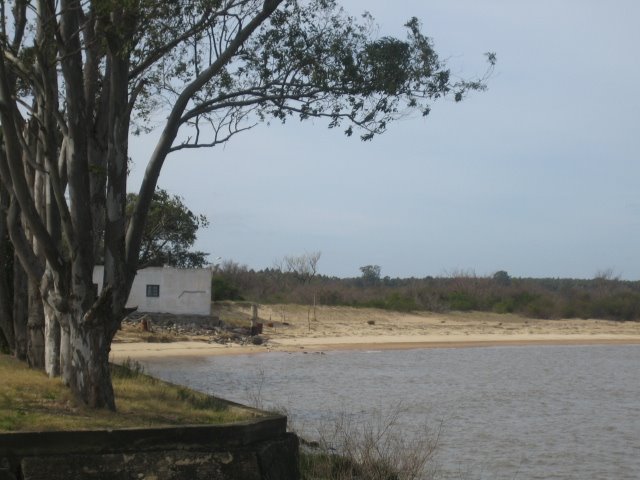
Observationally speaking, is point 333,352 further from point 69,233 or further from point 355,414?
point 69,233

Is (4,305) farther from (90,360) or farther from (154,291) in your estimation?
(154,291)

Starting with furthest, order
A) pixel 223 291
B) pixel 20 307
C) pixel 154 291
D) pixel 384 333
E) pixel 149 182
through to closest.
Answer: pixel 223 291
pixel 384 333
pixel 154 291
pixel 20 307
pixel 149 182

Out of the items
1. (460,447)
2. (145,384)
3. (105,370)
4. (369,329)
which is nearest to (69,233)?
(105,370)

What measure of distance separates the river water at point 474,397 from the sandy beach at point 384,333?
1.77 meters

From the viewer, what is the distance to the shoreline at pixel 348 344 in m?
31.1

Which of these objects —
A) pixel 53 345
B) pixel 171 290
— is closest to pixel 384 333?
pixel 171 290

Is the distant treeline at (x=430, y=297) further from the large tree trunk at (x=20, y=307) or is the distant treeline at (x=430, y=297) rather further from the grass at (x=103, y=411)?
the grass at (x=103, y=411)

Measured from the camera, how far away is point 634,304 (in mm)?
62719

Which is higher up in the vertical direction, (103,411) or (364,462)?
(103,411)

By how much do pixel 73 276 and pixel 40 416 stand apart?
5.01 feet

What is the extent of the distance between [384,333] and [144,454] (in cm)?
3602

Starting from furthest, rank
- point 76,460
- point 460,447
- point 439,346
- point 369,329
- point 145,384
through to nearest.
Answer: point 369,329, point 439,346, point 460,447, point 145,384, point 76,460

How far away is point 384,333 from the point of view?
44594mm

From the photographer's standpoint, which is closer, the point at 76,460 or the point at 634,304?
the point at 76,460
